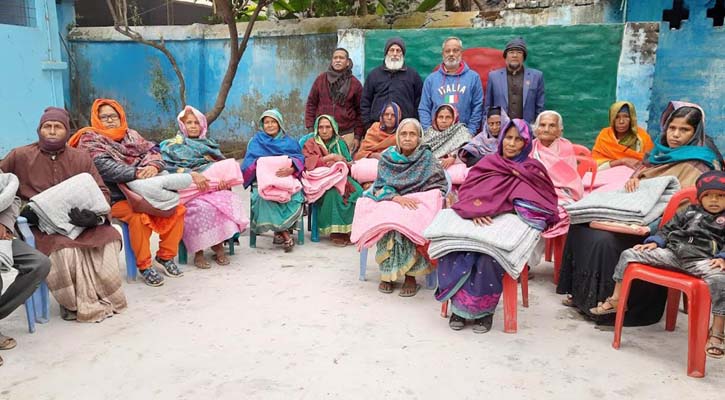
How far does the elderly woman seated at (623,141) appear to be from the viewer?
4906 mm

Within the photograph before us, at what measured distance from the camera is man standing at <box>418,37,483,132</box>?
5.95 meters

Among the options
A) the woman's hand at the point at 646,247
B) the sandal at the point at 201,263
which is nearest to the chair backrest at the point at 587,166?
the woman's hand at the point at 646,247

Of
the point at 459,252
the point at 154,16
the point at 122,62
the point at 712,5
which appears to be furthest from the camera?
the point at 154,16

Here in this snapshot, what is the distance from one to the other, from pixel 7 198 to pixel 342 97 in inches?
A: 141

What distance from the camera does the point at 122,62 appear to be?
10445mm

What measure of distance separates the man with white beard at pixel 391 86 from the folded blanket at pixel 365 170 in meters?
0.76

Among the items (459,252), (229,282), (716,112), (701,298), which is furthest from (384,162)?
(716,112)

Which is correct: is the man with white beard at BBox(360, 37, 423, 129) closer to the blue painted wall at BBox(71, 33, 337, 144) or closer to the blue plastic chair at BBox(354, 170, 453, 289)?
the blue plastic chair at BBox(354, 170, 453, 289)

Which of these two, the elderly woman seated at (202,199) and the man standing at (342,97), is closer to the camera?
the elderly woman seated at (202,199)

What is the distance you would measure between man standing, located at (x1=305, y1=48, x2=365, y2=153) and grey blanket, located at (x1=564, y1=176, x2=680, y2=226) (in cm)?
287

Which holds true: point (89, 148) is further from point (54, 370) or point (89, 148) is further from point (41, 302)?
point (54, 370)

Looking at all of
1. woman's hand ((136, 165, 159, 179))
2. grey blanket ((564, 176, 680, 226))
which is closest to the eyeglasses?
woman's hand ((136, 165, 159, 179))

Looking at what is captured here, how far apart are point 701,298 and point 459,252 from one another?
51.2 inches

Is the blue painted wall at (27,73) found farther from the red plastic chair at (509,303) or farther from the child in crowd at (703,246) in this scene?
the child in crowd at (703,246)
